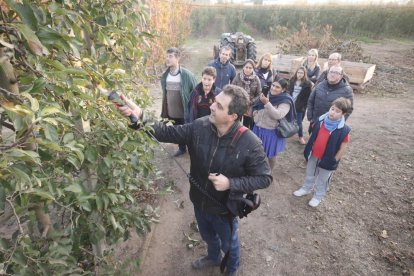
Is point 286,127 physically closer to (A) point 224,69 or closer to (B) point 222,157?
(B) point 222,157

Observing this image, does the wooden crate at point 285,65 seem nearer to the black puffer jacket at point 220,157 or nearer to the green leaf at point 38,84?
the black puffer jacket at point 220,157

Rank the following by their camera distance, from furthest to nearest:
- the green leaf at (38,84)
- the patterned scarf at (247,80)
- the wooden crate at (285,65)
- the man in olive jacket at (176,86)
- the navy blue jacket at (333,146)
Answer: the wooden crate at (285,65) → the patterned scarf at (247,80) → the man in olive jacket at (176,86) → the navy blue jacket at (333,146) → the green leaf at (38,84)

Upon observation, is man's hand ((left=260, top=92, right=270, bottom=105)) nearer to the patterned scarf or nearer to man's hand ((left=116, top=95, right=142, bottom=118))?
the patterned scarf

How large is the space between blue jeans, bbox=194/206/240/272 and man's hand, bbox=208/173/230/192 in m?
0.49

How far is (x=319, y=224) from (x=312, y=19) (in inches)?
909

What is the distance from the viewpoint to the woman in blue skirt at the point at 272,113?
12.8 ft

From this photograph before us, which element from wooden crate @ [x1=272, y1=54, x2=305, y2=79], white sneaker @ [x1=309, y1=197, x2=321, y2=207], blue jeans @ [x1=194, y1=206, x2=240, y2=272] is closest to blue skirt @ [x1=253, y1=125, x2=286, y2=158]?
white sneaker @ [x1=309, y1=197, x2=321, y2=207]

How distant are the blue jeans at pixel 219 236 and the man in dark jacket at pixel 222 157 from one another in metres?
0.01

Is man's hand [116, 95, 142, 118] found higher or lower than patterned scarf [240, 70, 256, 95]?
higher

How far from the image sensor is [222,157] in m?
2.30

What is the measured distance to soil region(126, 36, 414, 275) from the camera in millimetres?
3150

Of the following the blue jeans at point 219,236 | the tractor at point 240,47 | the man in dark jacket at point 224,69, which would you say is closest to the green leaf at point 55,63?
the blue jeans at point 219,236

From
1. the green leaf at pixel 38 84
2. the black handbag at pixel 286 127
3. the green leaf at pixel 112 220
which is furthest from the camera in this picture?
Answer: the black handbag at pixel 286 127

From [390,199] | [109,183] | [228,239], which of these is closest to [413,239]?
[390,199]
